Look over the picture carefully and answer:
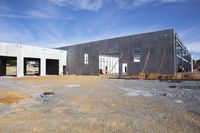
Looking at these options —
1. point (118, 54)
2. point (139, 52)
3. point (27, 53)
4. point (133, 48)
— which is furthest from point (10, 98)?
point (27, 53)

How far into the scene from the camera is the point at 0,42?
25.0 meters

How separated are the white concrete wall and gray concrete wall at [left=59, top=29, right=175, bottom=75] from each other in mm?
3419

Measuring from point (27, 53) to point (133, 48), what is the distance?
52.7 feet

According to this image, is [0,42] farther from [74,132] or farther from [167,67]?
[74,132]

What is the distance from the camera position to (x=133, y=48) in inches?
955

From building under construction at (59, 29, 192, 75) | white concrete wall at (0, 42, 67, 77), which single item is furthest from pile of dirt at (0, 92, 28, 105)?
white concrete wall at (0, 42, 67, 77)

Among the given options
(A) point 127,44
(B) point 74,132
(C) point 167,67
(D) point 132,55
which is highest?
(A) point 127,44

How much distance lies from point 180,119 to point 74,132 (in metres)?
2.91

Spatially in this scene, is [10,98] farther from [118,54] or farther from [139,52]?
[118,54]

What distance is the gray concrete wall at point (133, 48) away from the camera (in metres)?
21.2

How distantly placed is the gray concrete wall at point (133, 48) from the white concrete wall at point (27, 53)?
3.42 metres

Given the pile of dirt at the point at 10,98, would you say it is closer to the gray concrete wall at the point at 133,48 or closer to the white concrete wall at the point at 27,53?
the gray concrete wall at the point at 133,48

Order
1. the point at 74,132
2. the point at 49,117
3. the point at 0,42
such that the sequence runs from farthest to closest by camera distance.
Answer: the point at 0,42 → the point at 49,117 → the point at 74,132

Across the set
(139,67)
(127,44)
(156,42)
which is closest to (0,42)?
(127,44)
